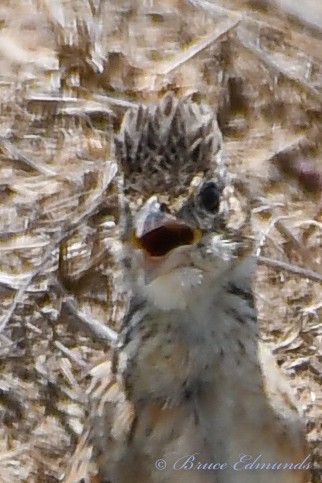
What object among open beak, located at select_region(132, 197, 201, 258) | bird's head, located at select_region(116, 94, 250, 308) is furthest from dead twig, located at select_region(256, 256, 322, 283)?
open beak, located at select_region(132, 197, 201, 258)

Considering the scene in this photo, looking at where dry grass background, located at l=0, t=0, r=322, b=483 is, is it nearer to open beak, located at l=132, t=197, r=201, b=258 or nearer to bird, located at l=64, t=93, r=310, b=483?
bird, located at l=64, t=93, r=310, b=483

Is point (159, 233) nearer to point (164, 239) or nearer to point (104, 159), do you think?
point (164, 239)

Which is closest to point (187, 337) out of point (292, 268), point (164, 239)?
point (164, 239)

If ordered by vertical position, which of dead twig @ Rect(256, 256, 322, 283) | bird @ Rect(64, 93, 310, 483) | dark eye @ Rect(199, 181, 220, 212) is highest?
dark eye @ Rect(199, 181, 220, 212)

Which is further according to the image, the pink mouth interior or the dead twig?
the dead twig

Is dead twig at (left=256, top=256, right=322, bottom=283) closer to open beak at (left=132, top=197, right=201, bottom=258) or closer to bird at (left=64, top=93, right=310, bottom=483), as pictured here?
bird at (left=64, top=93, right=310, bottom=483)

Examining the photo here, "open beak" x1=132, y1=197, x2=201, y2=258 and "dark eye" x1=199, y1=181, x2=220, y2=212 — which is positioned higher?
"dark eye" x1=199, y1=181, x2=220, y2=212

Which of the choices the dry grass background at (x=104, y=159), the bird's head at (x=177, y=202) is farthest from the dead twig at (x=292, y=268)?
the bird's head at (x=177, y=202)
